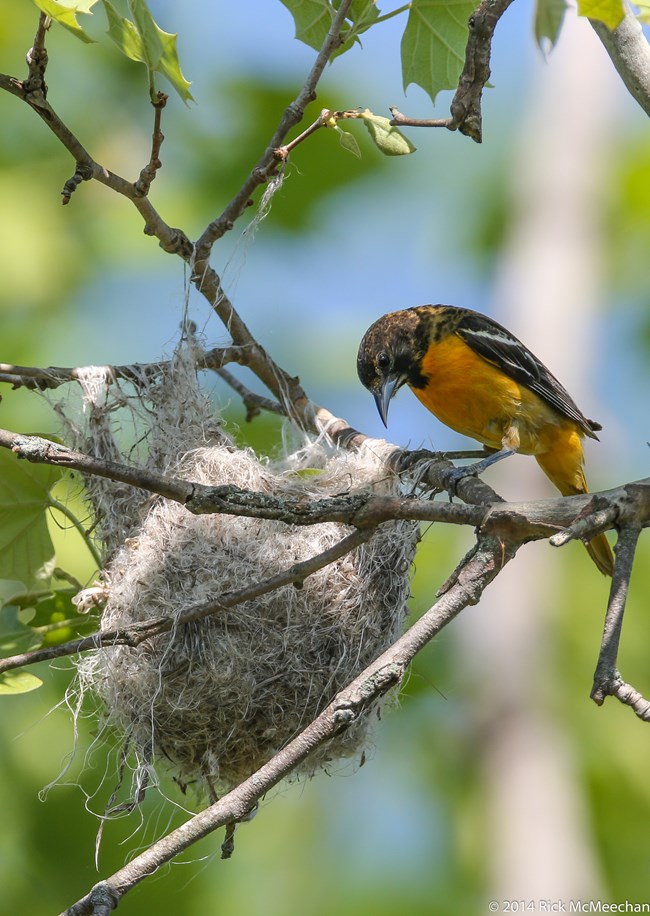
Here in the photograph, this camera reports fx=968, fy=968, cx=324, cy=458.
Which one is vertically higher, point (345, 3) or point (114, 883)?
point (345, 3)

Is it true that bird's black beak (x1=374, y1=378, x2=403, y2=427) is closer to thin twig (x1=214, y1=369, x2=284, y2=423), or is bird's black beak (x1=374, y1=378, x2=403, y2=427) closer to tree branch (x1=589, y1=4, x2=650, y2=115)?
thin twig (x1=214, y1=369, x2=284, y2=423)

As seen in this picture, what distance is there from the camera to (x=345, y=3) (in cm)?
260

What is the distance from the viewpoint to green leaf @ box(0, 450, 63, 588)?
327 cm

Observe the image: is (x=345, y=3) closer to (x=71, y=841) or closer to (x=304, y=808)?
(x=71, y=841)

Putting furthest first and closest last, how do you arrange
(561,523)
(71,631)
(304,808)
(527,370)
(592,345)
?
(592,345), (304,808), (527,370), (71,631), (561,523)

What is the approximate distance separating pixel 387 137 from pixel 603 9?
4.32 ft

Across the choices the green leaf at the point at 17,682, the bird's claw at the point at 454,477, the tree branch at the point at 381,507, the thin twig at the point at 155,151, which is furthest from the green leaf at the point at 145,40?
the green leaf at the point at 17,682

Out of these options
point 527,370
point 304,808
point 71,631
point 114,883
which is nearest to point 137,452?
point 71,631

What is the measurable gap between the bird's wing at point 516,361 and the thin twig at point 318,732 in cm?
198

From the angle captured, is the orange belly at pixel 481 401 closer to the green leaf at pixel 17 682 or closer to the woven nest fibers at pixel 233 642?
the woven nest fibers at pixel 233 642

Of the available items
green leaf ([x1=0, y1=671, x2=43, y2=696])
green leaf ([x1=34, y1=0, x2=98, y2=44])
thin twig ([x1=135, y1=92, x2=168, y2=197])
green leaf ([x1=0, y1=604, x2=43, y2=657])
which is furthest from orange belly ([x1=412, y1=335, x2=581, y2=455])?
green leaf ([x1=34, y1=0, x2=98, y2=44])

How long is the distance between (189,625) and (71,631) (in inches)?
21.0

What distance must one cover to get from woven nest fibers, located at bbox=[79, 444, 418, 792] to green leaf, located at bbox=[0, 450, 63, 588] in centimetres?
29

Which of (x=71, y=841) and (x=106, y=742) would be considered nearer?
(x=106, y=742)
